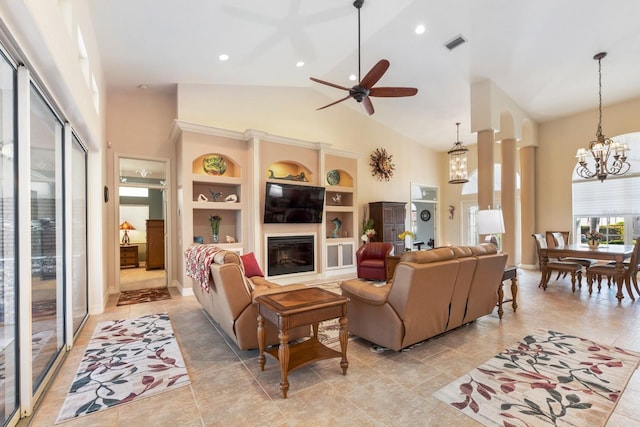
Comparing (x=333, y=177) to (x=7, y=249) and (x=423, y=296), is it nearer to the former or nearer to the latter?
(x=423, y=296)

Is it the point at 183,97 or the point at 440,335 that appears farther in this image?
the point at 183,97

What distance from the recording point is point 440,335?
10.9 ft

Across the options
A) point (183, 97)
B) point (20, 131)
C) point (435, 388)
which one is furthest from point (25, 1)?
point (183, 97)

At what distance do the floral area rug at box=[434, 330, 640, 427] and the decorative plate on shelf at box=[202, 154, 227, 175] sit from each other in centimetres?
513

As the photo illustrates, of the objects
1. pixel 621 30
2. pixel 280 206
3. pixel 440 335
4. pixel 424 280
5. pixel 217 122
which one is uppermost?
pixel 621 30

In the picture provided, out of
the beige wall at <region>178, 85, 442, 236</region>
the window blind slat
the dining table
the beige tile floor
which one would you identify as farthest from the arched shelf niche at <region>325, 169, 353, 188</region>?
the window blind slat

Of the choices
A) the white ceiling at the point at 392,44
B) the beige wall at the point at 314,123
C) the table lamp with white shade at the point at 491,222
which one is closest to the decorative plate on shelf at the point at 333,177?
the beige wall at the point at 314,123

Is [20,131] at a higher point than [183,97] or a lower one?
lower

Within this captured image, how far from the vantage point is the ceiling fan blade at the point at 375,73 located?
11.8 ft

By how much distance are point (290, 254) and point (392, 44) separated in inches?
171

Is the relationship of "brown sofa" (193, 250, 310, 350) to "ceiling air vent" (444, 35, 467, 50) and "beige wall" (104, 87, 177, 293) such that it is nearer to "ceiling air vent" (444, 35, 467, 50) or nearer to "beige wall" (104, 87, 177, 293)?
"beige wall" (104, 87, 177, 293)

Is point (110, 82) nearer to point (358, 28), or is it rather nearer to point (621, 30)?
point (358, 28)

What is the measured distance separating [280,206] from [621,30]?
600cm

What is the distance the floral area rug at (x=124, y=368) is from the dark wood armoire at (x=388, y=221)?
528cm
